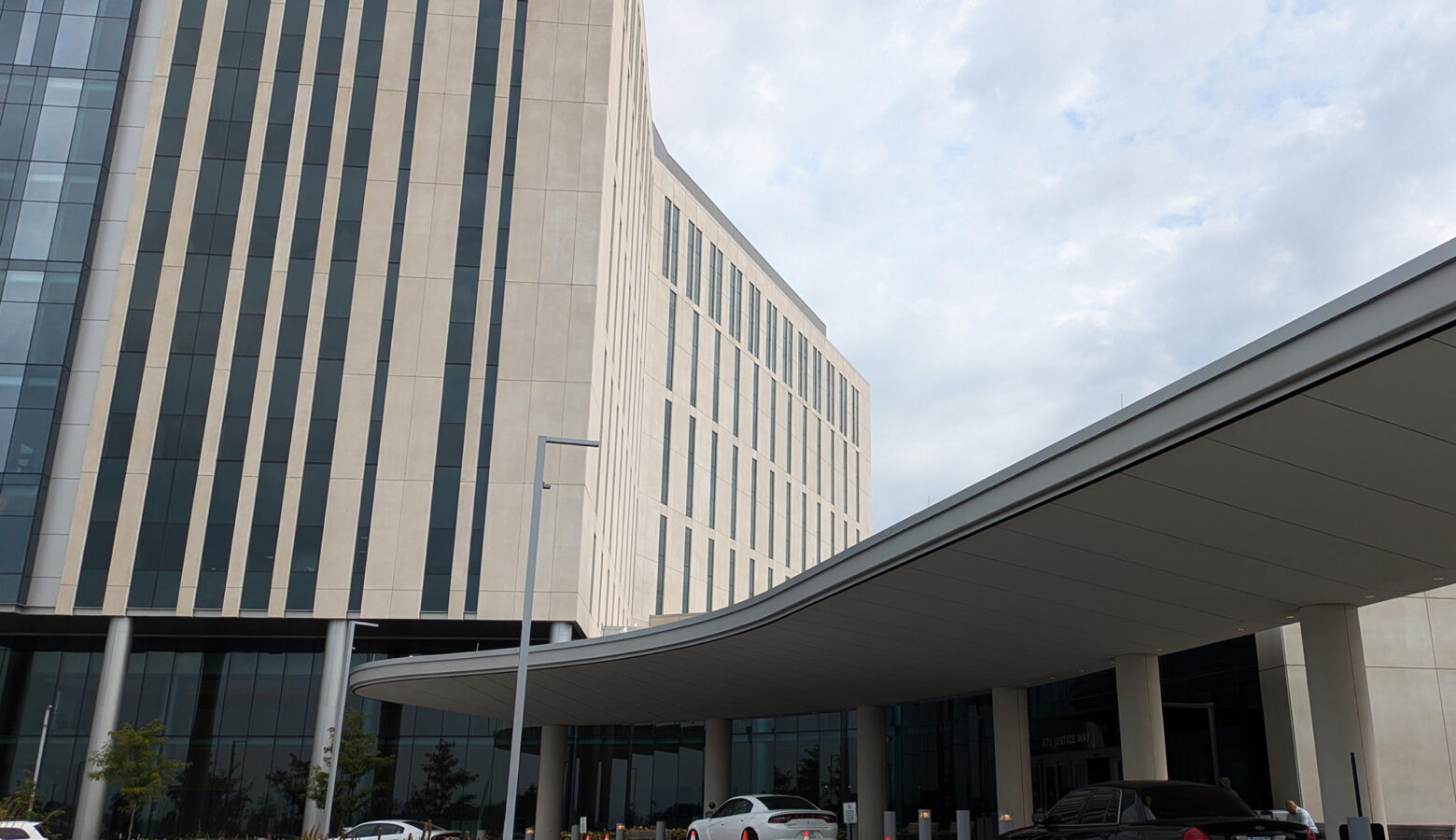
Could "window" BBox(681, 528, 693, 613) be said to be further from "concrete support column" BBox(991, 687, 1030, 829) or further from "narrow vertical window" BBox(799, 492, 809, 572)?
"concrete support column" BBox(991, 687, 1030, 829)

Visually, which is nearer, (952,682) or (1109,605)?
(1109,605)

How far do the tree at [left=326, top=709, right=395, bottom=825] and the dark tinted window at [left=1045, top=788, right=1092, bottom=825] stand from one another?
30259 millimetres

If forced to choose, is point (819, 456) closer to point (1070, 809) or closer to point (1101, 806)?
point (1070, 809)

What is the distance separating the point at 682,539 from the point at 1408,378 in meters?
54.7

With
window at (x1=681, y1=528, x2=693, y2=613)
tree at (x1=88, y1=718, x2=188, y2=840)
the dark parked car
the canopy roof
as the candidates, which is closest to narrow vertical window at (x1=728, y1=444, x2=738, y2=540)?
window at (x1=681, y1=528, x2=693, y2=613)

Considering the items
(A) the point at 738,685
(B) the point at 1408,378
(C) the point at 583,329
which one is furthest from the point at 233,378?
(B) the point at 1408,378

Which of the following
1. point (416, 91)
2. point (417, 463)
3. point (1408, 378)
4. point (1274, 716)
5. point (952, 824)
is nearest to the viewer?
point (1408, 378)

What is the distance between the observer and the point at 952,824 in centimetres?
3297

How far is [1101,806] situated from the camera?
12.5 metres

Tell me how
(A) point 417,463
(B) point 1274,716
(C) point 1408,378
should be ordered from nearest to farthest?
(C) point 1408,378 → (B) point 1274,716 → (A) point 417,463

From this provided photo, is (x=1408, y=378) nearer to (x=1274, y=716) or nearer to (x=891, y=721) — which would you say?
(x=1274, y=716)

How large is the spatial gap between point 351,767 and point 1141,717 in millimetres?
28233

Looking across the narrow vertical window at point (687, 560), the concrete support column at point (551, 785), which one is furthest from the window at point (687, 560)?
the concrete support column at point (551, 785)

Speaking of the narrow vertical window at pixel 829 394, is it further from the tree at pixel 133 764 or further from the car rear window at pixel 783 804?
the car rear window at pixel 783 804
